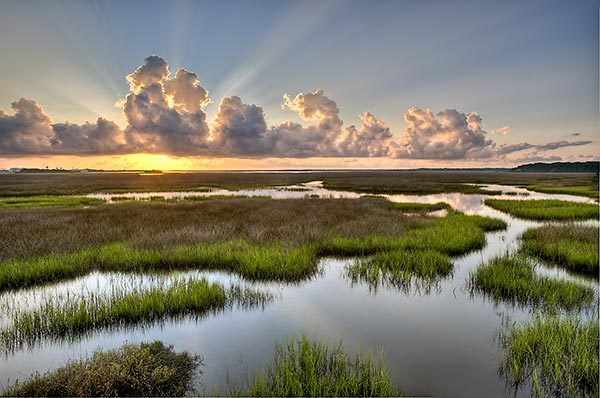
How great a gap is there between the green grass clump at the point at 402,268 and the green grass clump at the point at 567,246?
4.86 metres

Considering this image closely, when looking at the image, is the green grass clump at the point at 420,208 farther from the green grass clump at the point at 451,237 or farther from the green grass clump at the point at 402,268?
the green grass clump at the point at 402,268

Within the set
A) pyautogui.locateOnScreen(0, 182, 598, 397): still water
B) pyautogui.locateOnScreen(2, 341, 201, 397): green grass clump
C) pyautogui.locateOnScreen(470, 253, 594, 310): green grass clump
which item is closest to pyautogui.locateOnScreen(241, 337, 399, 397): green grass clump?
pyautogui.locateOnScreen(0, 182, 598, 397): still water

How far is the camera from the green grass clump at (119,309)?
8422mm

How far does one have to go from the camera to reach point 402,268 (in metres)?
13.6

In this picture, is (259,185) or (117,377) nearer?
(117,377)

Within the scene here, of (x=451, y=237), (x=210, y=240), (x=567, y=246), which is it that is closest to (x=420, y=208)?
(x=451, y=237)

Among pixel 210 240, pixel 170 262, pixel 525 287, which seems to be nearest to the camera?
pixel 525 287

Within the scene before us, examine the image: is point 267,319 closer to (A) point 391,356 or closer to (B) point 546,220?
(A) point 391,356

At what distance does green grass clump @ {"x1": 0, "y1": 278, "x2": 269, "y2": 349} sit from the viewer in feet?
27.6

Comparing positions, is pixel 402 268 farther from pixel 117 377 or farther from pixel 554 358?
pixel 117 377

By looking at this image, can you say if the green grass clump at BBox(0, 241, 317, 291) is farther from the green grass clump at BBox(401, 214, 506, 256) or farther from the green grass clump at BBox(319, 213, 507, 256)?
the green grass clump at BBox(401, 214, 506, 256)

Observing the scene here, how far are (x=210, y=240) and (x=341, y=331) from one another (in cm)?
1052

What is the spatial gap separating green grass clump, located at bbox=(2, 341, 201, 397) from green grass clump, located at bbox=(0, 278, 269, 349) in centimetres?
194

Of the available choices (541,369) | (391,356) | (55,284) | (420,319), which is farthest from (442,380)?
(55,284)
